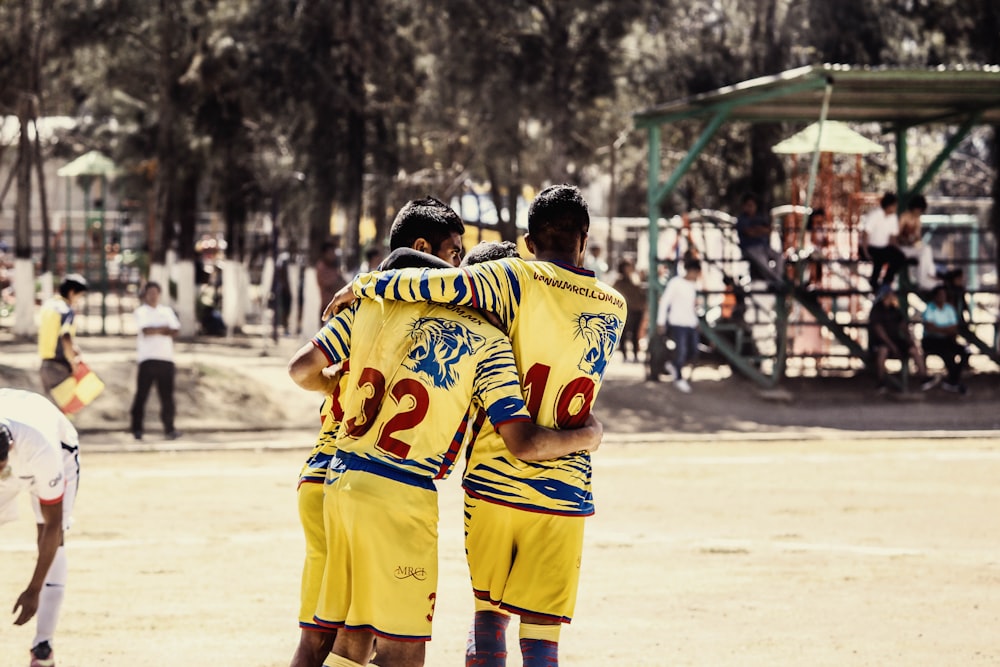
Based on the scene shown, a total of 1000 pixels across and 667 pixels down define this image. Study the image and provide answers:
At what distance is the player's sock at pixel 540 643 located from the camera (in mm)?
4727

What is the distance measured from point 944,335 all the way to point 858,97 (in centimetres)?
342

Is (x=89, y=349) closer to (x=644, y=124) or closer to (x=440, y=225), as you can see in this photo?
(x=644, y=124)

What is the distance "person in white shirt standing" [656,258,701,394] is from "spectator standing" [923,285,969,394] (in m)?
3.16

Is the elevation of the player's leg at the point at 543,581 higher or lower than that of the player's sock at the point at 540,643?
higher

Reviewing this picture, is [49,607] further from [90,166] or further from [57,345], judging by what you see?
[90,166]

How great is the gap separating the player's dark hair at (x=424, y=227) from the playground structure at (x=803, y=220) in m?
13.6

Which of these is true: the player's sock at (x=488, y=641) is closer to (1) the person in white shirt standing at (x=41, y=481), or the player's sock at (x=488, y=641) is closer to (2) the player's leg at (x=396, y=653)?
(2) the player's leg at (x=396, y=653)

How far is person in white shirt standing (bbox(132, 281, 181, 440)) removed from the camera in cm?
1580

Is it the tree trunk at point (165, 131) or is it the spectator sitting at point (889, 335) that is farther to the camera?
the tree trunk at point (165, 131)

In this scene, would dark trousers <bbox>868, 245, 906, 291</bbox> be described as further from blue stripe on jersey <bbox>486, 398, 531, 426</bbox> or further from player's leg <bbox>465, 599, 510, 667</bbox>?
blue stripe on jersey <bbox>486, 398, 531, 426</bbox>

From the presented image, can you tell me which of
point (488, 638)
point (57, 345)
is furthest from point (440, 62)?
point (488, 638)

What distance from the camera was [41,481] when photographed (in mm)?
5887

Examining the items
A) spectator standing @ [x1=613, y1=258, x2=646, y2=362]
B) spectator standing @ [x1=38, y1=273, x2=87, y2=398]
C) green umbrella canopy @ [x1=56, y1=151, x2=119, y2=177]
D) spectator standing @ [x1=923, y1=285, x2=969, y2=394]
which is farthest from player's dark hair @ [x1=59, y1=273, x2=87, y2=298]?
green umbrella canopy @ [x1=56, y1=151, x2=119, y2=177]

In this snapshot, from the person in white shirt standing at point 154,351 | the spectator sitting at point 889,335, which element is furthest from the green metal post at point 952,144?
the person in white shirt standing at point 154,351
